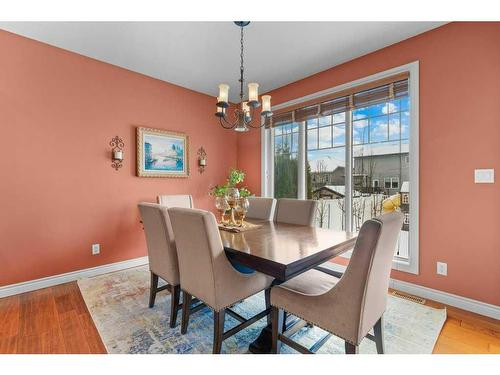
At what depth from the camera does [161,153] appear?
136 inches

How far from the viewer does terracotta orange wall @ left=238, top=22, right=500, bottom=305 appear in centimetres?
202

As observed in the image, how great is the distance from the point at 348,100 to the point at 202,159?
2304mm

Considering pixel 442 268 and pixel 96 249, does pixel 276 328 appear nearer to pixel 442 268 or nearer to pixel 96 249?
pixel 442 268

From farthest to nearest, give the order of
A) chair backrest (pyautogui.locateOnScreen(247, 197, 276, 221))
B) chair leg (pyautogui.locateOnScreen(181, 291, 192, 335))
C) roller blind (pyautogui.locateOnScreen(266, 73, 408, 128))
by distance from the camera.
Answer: chair backrest (pyautogui.locateOnScreen(247, 197, 276, 221)), roller blind (pyautogui.locateOnScreen(266, 73, 408, 128)), chair leg (pyautogui.locateOnScreen(181, 291, 192, 335))

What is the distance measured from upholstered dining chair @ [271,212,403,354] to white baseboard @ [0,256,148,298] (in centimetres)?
250

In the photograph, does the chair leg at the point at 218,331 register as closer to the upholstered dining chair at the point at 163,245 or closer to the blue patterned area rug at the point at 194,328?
the blue patterned area rug at the point at 194,328

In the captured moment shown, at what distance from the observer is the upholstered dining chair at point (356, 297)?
1.09m

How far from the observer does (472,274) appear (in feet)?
6.92

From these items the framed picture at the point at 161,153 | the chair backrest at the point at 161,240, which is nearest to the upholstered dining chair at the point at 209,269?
the chair backrest at the point at 161,240

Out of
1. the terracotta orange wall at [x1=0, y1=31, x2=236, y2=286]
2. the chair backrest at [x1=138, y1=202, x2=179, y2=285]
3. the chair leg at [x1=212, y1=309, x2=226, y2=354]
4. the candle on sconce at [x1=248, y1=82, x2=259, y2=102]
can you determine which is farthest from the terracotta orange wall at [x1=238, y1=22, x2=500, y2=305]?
the terracotta orange wall at [x1=0, y1=31, x2=236, y2=286]

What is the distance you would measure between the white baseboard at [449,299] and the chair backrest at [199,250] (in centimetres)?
207

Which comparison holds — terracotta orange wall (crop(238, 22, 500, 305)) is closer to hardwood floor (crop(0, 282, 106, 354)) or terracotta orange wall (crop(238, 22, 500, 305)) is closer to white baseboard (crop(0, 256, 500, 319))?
white baseboard (crop(0, 256, 500, 319))

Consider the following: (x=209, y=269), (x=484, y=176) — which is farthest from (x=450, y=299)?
(x=209, y=269)

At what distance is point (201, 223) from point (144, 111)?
8.44 feet
